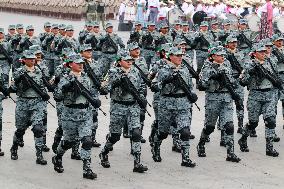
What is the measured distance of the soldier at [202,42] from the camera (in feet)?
68.1

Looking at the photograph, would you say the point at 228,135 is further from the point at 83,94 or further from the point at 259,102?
the point at 83,94

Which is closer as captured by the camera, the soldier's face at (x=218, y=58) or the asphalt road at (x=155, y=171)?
the asphalt road at (x=155, y=171)

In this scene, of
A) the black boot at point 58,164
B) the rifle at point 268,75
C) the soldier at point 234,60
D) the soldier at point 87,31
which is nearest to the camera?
the black boot at point 58,164

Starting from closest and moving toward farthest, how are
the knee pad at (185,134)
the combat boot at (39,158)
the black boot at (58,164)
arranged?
the black boot at (58,164) < the knee pad at (185,134) < the combat boot at (39,158)

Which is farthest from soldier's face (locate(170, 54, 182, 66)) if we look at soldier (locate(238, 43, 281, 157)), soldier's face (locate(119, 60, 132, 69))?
soldier (locate(238, 43, 281, 157))

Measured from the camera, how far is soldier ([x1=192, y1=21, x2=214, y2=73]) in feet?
68.1

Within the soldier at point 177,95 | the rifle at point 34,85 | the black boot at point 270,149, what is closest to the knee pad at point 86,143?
the rifle at point 34,85

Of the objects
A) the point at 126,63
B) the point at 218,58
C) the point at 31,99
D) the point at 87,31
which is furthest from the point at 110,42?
the point at 126,63

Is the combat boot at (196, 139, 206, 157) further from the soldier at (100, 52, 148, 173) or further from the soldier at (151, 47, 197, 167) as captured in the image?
the soldier at (100, 52, 148, 173)

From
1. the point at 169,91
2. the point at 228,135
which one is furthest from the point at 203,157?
the point at 169,91

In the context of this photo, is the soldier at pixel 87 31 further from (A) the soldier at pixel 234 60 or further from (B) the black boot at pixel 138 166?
(B) the black boot at pixel 138 166

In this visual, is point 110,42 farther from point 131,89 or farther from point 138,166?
point 138,166

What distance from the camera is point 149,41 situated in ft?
65.7

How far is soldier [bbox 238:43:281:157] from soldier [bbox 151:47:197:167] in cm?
146
